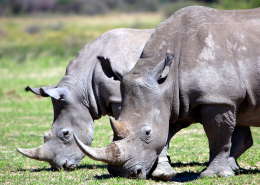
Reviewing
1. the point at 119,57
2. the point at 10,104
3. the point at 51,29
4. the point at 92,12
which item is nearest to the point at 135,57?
the point at 119,57

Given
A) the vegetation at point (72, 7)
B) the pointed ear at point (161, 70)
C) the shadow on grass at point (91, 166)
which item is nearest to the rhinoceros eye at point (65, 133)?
the shadow on grass at point (91, 166)

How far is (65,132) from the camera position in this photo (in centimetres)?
646

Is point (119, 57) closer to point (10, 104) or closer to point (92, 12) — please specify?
point (10, 104)

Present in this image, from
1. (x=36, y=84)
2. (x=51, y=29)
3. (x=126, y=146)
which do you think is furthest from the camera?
(x=51, y=29)

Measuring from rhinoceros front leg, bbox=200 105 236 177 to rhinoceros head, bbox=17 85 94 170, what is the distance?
215cm

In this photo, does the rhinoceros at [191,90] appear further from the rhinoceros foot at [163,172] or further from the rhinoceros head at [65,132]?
the rhinoceros head at [65,132]

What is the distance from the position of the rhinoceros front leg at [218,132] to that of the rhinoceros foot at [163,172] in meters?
0.46

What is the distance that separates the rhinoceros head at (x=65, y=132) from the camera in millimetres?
6441

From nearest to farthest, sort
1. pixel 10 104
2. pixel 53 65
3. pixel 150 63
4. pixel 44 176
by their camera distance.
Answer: pixel 150 63 → pixel 44 176 → pixel 10 104 → pixel 53 65

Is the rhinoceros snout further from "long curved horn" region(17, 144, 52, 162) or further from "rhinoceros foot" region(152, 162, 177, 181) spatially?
"rhinoceros foot" region(152, 162, 177, 181)

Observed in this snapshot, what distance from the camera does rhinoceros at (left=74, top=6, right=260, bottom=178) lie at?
489 centimetres

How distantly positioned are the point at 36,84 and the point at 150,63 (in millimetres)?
11083

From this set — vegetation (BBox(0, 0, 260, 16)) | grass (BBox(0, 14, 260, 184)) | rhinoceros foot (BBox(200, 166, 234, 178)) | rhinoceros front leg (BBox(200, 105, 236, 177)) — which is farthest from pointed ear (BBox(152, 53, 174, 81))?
→ vegetation (BBox(0, 0, 260, 16))

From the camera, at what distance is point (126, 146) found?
481cm
